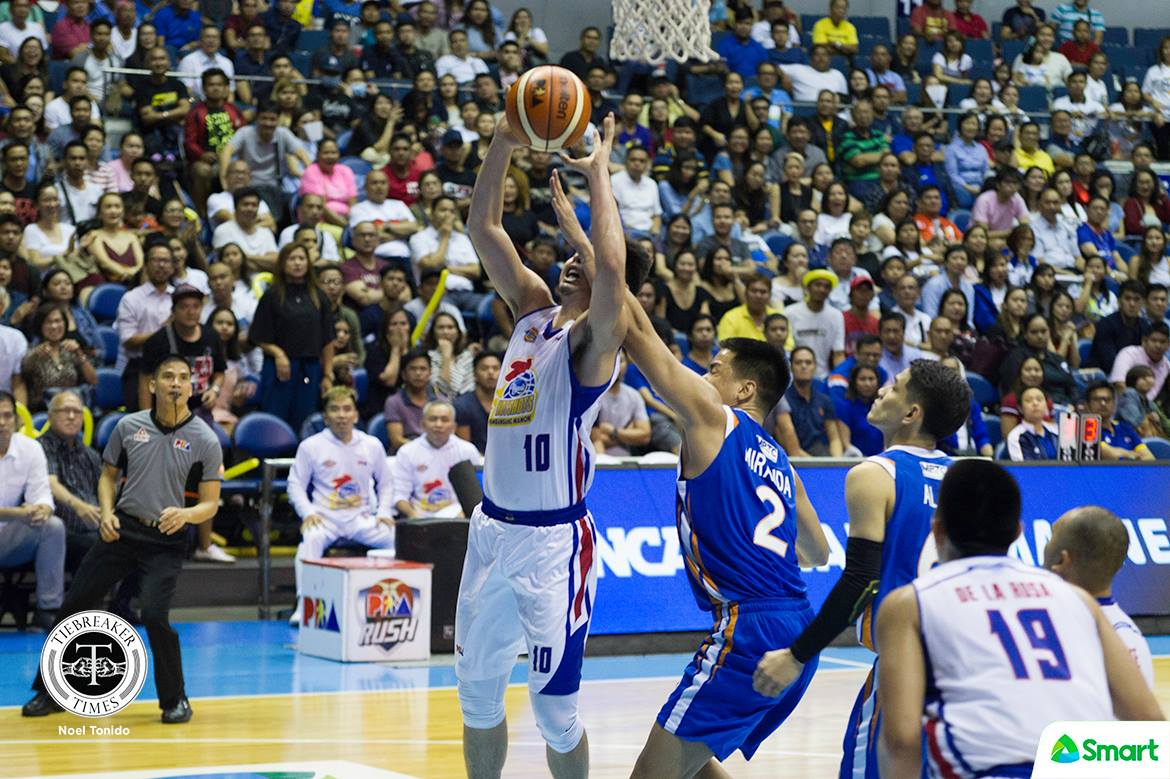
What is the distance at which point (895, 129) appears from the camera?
19.1 m

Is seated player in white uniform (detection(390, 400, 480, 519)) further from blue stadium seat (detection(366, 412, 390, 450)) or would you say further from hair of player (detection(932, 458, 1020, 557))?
hair of player (detection(932, 458, 1020, 557))

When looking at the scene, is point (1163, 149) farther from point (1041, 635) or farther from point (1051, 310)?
point (1041, 635)

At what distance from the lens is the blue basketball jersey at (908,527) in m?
4.84

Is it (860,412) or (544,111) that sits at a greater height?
Result: (544,111)

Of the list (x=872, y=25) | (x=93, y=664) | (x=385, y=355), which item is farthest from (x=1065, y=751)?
(x=872, y=25)

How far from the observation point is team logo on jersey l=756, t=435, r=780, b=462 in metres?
5.34

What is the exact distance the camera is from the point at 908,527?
15.9ft

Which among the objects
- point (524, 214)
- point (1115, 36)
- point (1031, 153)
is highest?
point (1115, 36)

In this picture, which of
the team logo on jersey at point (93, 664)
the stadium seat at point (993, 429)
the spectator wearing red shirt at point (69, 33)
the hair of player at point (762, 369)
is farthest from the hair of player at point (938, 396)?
the spectator wearing red shirt at point (69, 33)

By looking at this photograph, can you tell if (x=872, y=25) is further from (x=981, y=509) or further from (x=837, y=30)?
(x=981, y=509)

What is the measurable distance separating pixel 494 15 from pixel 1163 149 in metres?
8.90

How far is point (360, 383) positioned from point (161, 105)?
13.1ft

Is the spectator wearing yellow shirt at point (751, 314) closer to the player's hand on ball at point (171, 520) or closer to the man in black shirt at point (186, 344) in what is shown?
the man in black shirt at point (186, 344)

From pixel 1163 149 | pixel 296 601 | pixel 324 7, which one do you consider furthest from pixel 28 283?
pixel 1163 149
